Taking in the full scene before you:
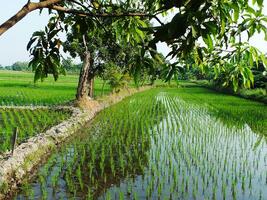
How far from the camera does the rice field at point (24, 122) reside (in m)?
10.2

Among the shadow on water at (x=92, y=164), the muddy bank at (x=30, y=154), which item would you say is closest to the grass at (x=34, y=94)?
the muddy bank at (x=30, y=154)

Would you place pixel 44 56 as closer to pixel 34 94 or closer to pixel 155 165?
pixel 155 165

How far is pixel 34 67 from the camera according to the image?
6.27 feet

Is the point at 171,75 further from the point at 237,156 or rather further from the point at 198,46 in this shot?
the point at 237,156

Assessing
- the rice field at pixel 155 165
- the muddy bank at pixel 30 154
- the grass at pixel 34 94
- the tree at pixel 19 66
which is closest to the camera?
the muddy bank at pixel 30 154

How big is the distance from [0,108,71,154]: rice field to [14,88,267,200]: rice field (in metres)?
1.14

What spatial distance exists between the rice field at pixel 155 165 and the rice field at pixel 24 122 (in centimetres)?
114

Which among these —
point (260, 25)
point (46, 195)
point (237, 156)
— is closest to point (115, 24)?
point (260, 25)

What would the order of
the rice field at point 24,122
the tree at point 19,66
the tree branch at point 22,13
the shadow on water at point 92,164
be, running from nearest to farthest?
the tree branch at point 22,13 < the shadow on water at point 92,164 < the rice field at point 24,122 < the tree at point 19,66

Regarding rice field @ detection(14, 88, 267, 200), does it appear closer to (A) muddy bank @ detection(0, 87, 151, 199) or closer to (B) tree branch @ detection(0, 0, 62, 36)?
(A) muddy bank @ detection(0, 87, 151, 199)

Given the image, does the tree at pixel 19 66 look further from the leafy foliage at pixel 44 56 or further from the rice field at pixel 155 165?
the leafy foliage at pixel 44 56

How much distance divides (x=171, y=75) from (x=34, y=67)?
68 centimetres

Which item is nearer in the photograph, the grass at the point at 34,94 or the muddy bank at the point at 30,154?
the muddy bank at the point at 30,154

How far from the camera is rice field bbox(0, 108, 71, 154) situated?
1020cm
